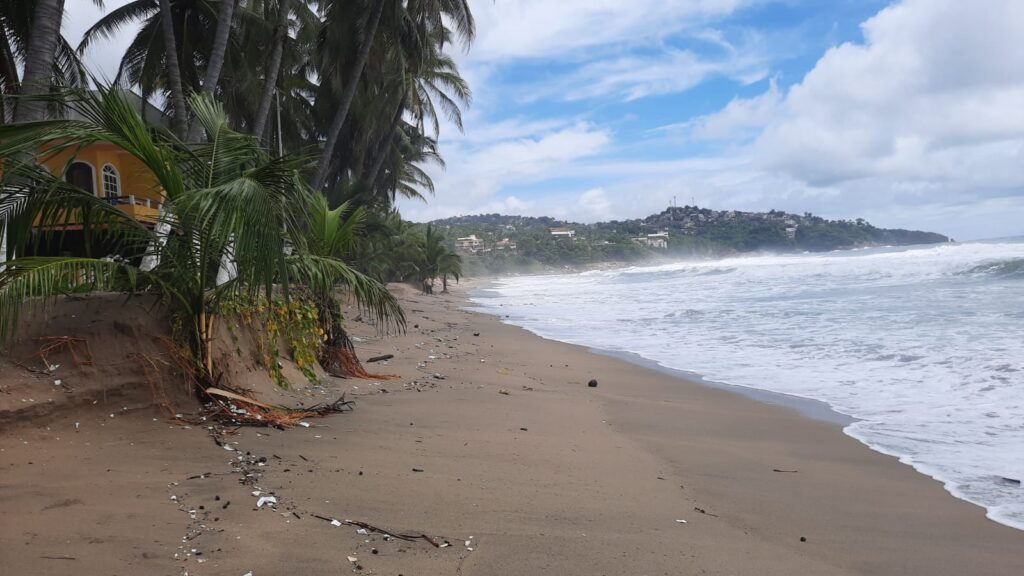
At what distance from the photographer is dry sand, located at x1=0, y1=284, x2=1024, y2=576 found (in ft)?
9.16

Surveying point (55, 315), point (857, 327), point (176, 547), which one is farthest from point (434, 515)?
point (857, 327)

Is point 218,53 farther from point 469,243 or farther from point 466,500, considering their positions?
point 469,243

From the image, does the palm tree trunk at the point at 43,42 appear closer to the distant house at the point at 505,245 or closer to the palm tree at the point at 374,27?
the palm tree at the point at 374,27

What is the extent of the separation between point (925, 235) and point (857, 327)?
362ft

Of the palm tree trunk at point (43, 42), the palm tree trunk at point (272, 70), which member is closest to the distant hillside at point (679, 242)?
the palm tree trunk at point (272, 70)

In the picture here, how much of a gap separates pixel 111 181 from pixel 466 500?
18.1m

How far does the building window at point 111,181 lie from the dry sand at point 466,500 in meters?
15.0

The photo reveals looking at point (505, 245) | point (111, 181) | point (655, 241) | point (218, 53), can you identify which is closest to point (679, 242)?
point (655, 241)

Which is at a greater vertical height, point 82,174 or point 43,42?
point 82,174

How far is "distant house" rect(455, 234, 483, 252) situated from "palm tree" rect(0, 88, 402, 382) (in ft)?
257

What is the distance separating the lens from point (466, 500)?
358 centimetres

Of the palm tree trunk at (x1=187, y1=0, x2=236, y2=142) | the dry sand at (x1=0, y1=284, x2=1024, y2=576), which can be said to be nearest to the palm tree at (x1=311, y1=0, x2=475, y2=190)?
the palm tree trunk at (x1=187, y1=0, x2=236, y2=142)

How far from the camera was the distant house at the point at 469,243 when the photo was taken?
8562 cm

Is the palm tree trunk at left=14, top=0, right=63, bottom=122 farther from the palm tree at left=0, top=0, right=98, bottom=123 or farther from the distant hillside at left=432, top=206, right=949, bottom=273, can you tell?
the distant hillside at left=432, top=206, right=949, bottom=273
